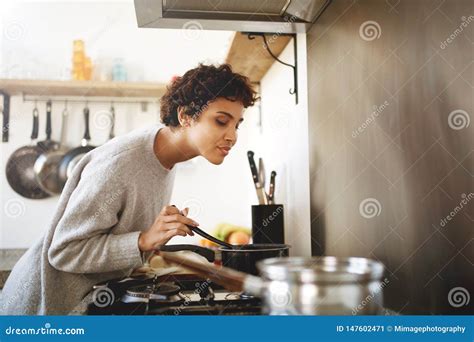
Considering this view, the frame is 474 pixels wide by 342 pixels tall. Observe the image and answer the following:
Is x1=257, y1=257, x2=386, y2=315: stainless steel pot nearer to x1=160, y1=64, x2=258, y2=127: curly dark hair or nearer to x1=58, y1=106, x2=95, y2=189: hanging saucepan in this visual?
x1=160, y1=64, x2=258, y2=127: curly dark hair

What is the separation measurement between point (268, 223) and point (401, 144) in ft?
1.04

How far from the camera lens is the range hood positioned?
2.32ft

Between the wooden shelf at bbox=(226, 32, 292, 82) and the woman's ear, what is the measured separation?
126 mm

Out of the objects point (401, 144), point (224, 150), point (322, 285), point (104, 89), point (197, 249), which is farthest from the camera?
point (104, 89)

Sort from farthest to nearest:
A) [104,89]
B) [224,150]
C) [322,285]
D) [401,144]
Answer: [104,89], [224,150], [401,144], [322,285]

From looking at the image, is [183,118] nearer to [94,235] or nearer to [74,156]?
[94,235]

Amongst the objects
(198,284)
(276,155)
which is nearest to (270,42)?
(276,155)

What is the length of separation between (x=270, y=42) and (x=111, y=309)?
522 millimetres

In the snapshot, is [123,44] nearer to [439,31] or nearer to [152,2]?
[152,2]

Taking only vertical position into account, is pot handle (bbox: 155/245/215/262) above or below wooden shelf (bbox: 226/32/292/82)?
below

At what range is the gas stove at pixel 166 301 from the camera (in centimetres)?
58

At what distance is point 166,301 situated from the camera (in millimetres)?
583

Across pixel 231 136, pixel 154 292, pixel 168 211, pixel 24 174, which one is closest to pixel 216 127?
pixel 231 136

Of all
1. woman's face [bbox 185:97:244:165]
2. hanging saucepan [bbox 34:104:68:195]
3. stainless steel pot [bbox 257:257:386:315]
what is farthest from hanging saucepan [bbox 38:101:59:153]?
stainless steel pot [bbox 257:257:386:315]
